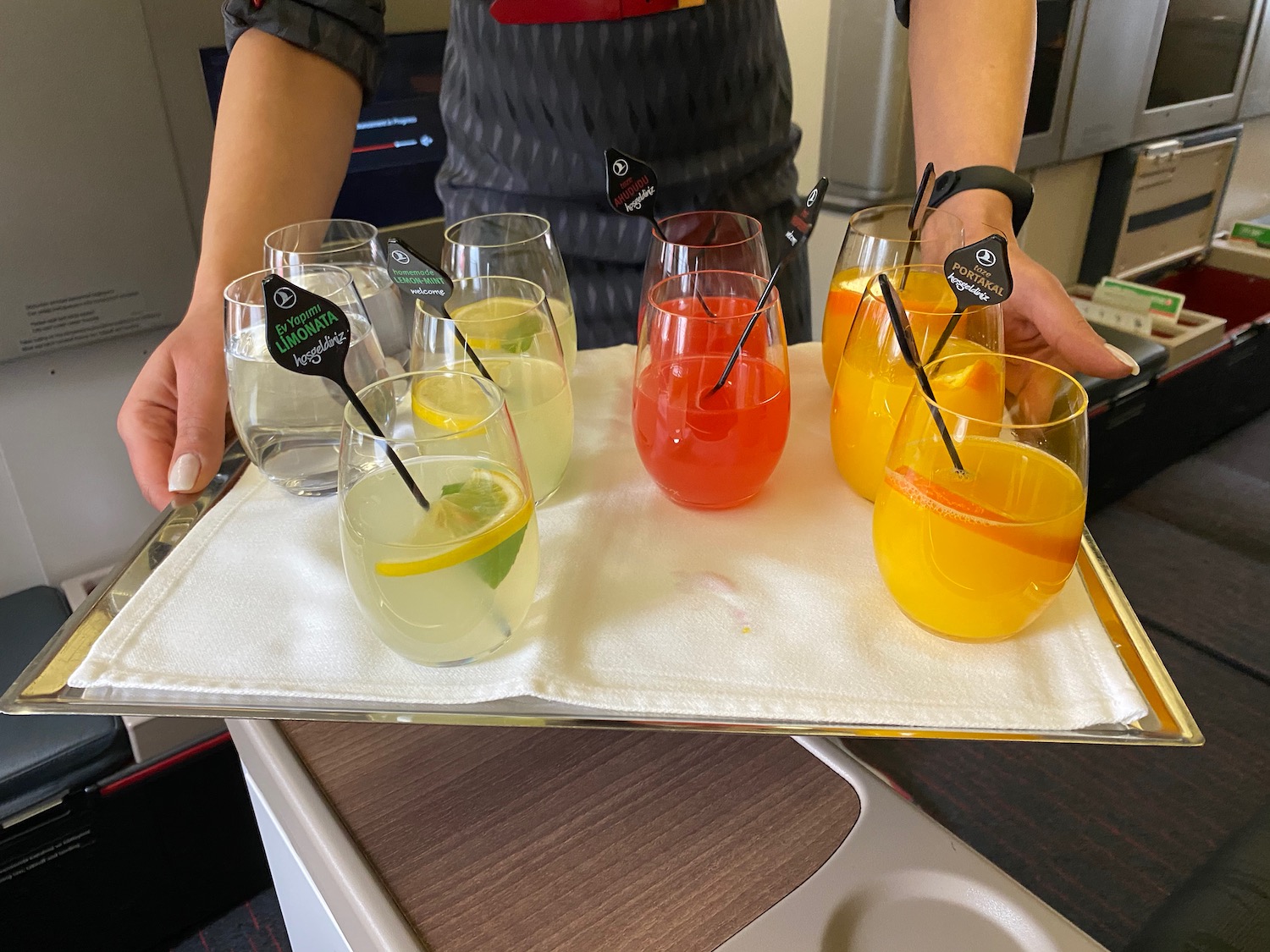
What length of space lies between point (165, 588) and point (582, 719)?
357 millimetres

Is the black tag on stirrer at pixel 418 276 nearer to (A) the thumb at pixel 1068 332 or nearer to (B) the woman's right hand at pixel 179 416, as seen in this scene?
(B) the woman's right hand at pixel 179 416

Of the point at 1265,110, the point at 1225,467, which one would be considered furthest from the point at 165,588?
the point at 1265,110

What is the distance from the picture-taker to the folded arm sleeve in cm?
105

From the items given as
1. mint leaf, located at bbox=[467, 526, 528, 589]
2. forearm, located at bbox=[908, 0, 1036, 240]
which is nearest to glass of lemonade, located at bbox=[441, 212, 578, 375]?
mint leaf, located at bbox=[467, 526, 528, 589]

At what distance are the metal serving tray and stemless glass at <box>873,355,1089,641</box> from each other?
0.08m

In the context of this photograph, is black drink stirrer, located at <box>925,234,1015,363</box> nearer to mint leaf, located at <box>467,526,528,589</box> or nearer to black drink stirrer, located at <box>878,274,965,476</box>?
black drink stirrer, located at <box>878,274,965,476</box>

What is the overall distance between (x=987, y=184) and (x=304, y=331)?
73 centimetres

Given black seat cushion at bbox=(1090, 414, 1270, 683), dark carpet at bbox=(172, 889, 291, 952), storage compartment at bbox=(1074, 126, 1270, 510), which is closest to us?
dark carpet at bbox=(172, 889, 291, 952)

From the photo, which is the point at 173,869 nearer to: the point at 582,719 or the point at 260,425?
the point at 260,425

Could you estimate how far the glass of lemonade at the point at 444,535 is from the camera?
60cm

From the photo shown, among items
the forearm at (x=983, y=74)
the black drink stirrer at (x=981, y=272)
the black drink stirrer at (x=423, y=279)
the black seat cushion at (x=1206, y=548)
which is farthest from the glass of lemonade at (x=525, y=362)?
the black seat cushion at (x=1206, y=548)

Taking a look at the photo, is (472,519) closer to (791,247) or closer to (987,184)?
(791,247)

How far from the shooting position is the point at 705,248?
0.84 meters

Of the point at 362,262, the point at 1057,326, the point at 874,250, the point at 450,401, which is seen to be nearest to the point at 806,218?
the point at 874,250
